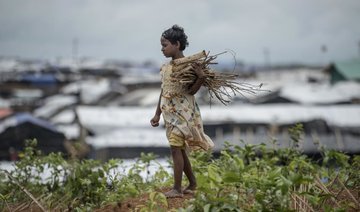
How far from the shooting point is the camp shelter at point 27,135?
1461 cm

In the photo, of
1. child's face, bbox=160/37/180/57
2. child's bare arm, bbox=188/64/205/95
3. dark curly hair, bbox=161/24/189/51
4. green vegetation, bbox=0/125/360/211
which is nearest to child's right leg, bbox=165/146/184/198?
green vegetation, bbox=0/125/360/211

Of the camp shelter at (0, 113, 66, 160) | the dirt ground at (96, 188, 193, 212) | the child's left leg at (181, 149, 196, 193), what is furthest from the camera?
the camp shelter at (0, 113, 66, 160)

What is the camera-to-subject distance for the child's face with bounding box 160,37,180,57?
11.5 feet

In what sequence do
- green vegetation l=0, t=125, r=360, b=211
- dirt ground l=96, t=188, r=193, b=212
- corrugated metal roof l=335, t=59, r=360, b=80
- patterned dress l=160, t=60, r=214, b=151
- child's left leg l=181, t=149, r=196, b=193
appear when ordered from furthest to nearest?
corrugated metal roof l=335, t=59, r=360, b=80 < child's left leg l=181, t=149, r=196, b=193 < patterned dress l=160, t=60, r=214, b=151 < dirt ground l=96, t=188, r=193, b=212 < green vegetation l=0, t=125, r=360, b=211

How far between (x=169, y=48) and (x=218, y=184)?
132cm

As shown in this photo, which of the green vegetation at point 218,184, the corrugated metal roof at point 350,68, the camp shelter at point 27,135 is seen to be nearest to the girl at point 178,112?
the green vegetation at point 218,184

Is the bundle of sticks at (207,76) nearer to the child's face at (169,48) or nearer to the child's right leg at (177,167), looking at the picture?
the child's face at (169,48)

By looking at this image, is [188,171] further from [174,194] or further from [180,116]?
[180,116]

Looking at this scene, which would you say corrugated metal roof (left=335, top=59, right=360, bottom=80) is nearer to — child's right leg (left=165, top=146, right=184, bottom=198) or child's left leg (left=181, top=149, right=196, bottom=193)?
child's left leg (left=181, top=149, right=196, bottom=193)

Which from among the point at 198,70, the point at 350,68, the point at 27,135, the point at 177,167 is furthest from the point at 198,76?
the point at 350,68

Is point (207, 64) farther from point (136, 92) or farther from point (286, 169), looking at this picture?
point (136, 92)

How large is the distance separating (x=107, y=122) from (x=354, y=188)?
1153 centimetres

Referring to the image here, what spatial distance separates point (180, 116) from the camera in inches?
135

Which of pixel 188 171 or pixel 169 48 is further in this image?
pixel 188 171
